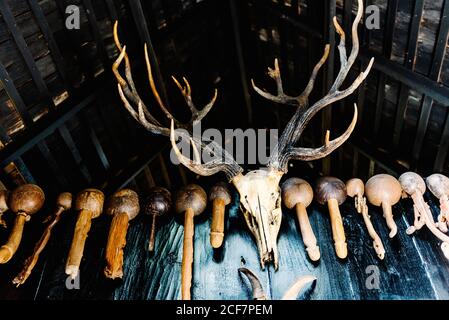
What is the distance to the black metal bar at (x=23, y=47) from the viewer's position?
4141mm

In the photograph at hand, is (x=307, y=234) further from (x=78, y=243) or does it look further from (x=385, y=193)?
(x=78, y=243)

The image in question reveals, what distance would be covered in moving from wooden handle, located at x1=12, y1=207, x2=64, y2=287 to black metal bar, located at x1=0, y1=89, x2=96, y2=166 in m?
0.74

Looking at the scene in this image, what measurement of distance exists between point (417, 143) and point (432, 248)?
1413 millimetres

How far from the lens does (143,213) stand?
4523mm

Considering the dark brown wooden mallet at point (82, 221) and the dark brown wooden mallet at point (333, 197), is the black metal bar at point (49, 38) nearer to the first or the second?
the dark brown wooden mallet at point (82, 221)

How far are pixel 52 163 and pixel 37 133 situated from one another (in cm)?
40

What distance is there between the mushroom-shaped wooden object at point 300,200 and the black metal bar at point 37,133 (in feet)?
7.46

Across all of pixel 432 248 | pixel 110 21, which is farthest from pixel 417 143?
pixel 110 21

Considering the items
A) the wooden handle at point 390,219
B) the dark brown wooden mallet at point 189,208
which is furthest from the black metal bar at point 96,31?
the wooden handle at point 390,219

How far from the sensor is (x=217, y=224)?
13.9 ft

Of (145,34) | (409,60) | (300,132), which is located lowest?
(300,132)

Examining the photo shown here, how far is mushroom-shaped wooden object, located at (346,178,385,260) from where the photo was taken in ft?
12.9

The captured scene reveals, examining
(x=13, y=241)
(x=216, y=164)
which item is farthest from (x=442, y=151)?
(x=13, y=241)

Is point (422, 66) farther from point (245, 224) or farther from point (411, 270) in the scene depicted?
point (245, 224)
